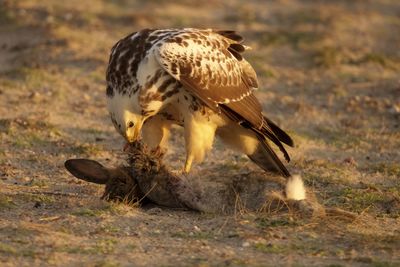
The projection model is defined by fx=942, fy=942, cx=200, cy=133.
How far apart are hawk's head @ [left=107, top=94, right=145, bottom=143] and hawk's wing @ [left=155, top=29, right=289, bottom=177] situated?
15.4 inches

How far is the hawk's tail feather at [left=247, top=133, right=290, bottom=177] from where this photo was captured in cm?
788

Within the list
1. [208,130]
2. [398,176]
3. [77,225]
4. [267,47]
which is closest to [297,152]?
[398,176]

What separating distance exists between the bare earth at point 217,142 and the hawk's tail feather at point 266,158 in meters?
0.39

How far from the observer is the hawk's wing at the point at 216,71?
7.22 meters

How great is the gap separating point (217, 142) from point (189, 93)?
229 centimetres

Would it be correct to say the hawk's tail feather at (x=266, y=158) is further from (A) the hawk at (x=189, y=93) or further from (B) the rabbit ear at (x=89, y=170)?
(B) the rabbit ear at (x=89, y=170)

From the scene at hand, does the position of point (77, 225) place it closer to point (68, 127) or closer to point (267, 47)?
point (68, 127)

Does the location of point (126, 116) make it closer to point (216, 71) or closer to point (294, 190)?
point (216, 71)

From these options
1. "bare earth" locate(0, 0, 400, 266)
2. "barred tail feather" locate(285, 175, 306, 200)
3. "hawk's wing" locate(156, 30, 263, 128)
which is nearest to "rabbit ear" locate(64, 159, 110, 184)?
"bare earth" locate(0, 0, 400, 266)

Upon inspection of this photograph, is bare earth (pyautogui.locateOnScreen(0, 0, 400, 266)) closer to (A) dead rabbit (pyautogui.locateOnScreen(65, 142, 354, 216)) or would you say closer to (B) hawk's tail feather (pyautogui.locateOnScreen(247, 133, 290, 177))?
(A) dead rabbit (pyautogui.locateOnScreen(65, 142, 354, 216))

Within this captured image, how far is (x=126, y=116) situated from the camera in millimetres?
7113

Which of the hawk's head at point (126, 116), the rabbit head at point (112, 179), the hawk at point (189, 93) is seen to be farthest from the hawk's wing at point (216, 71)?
the rabbit head at point (112, 179)

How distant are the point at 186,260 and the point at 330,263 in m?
0.91

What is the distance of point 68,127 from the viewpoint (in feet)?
32.6
